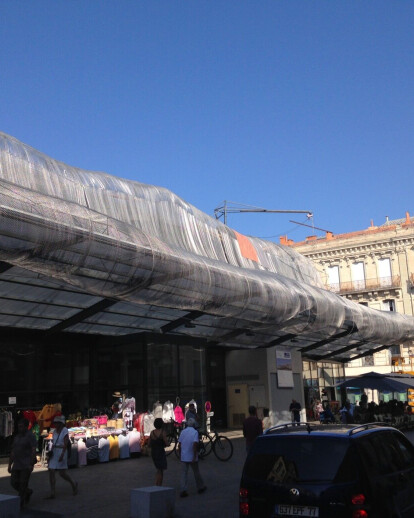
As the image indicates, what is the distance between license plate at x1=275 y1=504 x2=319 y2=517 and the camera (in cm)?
605

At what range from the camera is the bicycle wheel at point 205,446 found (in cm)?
1670

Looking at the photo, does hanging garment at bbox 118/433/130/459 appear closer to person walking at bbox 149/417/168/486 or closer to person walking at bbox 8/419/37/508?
person walking at bbox 149/417/168/486

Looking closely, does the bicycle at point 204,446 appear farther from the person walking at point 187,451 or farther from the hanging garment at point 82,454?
the person walking at point 187,451

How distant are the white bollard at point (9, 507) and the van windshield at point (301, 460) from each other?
369 cm

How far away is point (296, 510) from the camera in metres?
6.15

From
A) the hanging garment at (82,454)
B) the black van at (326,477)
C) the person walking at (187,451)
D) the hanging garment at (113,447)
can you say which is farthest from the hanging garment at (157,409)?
the black van at (326,477)

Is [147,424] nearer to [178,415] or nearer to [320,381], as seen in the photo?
[178,415]

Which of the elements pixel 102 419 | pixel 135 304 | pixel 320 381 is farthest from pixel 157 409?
pixel 320 381

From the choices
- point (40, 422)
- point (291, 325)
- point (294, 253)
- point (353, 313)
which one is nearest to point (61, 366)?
point (40, 422)

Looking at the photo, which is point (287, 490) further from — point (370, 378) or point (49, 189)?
point (370, 378)

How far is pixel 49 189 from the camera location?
54.4 feet

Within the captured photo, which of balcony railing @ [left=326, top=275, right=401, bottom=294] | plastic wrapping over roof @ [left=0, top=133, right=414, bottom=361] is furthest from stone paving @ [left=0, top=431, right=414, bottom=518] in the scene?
balcony railing @ [left=326, top=275, right=401, bottom=294]

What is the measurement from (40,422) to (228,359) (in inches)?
469

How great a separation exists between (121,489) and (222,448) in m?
5.19
